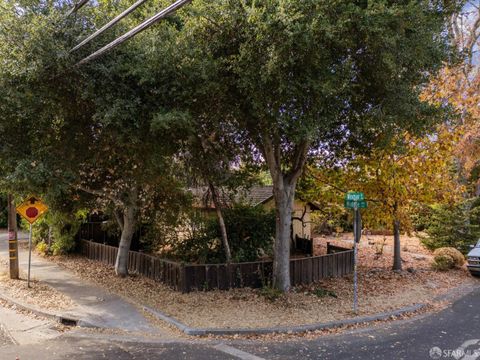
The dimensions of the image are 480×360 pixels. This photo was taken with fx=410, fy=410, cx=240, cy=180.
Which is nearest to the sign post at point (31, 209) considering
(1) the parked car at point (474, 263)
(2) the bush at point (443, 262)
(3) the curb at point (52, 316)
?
(3) the curb at point (52, 316)

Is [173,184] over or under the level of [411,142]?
under

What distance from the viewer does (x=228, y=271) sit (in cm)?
1204

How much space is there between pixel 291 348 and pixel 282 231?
417 centimetres

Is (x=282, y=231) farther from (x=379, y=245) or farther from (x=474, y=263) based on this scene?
(x=379, y=245)

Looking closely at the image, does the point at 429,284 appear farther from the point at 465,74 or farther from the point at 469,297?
the point at 465,74

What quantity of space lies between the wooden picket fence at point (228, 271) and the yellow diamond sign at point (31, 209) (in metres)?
3.63

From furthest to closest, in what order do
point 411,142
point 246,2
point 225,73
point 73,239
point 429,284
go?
point 73,239
point 411,142
point 429,284
point 225,73
point 246,2

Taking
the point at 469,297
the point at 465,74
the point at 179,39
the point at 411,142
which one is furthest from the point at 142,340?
the point at 465,74

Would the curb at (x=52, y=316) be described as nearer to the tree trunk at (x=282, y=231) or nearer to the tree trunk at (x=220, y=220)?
the tree trunk at (x=220, y=220)

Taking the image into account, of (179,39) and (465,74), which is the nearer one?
(179,39)

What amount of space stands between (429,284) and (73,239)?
14.5 meters

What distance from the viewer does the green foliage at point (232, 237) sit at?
44.1 ft

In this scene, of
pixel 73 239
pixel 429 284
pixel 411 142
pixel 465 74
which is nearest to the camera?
pixel 429 284

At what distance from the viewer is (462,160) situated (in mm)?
19594
